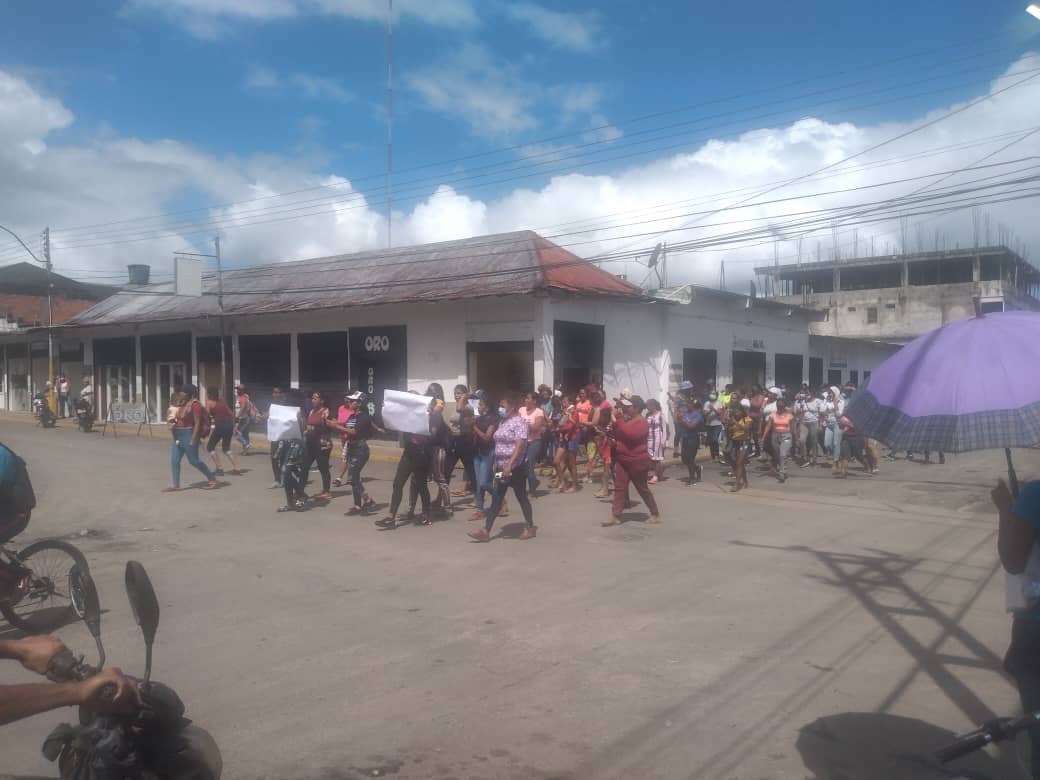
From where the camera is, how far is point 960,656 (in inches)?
217

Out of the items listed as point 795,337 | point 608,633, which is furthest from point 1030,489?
point 795,337

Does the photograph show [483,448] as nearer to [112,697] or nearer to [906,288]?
[112,697]

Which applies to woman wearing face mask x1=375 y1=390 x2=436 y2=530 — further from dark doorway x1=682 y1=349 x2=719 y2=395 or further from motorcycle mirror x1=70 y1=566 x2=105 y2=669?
dark doorway x1=682 y1=349 x2=719 y2=395

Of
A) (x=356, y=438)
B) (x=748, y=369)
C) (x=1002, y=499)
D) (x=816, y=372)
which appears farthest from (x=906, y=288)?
(x=1002, y=499)

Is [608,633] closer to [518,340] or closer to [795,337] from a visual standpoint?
[518,340]

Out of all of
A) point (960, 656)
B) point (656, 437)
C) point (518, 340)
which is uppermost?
point (518, 340)

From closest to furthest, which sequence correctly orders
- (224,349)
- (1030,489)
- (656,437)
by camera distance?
(1030,489)
(656,437)
(224,349)

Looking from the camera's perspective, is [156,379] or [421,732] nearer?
[421,732]

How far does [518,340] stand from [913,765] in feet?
48.0

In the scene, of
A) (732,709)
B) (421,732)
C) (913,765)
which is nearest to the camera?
(913,765)

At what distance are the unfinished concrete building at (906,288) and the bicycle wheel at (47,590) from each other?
176 ft

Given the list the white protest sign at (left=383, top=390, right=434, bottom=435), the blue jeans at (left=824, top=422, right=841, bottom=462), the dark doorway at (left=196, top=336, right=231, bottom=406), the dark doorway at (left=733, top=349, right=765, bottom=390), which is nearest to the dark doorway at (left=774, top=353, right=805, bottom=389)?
the dark doorway at (left=733, top=349, right=765, bottom=390)

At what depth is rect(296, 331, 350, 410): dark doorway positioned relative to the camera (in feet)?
72.1

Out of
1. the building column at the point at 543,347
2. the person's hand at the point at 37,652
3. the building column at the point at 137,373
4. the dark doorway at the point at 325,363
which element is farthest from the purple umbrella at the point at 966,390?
the building column at the point at 137,373
